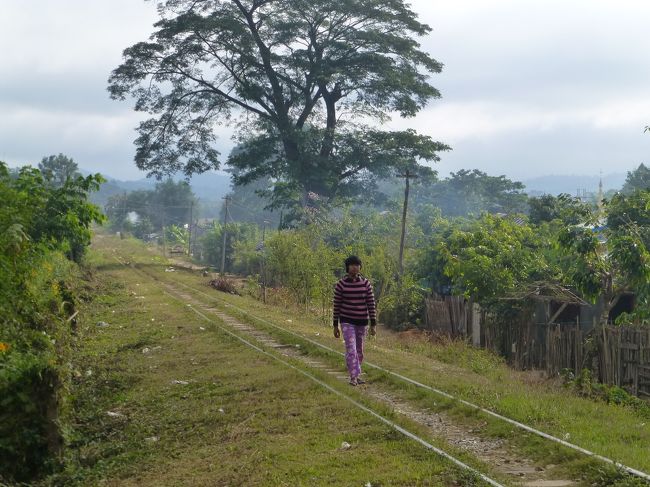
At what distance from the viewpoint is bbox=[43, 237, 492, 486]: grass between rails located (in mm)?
8106

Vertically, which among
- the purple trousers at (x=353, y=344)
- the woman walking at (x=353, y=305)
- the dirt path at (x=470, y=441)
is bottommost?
the dirt path at (x=470, y=441)

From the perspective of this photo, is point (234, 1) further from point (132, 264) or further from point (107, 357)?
point (107, 357)

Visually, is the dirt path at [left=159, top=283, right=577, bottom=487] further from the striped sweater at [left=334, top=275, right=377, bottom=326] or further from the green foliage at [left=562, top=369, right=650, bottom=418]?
the green foliage at [left=562, top=369, right=650, bottom=418]

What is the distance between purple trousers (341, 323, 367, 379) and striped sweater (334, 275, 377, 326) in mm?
155

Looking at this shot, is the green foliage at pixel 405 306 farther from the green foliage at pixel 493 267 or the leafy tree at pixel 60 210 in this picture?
the leafy tree at pixel 60 210

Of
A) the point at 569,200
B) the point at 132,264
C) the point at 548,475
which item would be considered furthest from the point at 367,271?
the point at 132,264

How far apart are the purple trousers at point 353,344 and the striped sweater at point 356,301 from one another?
155 millimetres

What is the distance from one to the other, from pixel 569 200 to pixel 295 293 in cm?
1605

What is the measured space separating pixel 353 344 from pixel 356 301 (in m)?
0.72

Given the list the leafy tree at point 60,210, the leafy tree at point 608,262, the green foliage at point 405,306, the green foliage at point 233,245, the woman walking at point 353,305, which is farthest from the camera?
the green foliage at point 233,245

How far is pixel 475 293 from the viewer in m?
23.6

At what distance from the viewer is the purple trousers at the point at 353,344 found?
1175 centimetres

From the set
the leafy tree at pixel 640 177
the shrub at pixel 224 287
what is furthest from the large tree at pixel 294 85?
the leafy tree at pixel 640 177

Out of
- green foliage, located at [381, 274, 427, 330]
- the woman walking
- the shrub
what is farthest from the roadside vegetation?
the shrub
